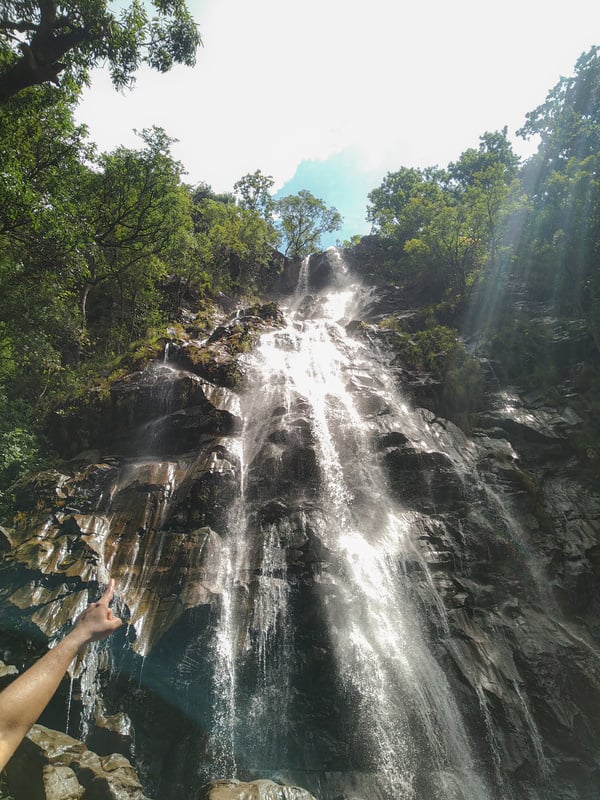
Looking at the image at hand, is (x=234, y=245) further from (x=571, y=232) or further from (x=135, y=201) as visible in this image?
(x=571, y=232)

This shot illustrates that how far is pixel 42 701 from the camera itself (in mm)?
1711

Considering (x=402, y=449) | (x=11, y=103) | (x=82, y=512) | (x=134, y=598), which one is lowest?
(x=134, y=598)

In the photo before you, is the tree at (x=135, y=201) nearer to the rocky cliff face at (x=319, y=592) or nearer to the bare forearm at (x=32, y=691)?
the rocky cliff face at (x=319, y=592)

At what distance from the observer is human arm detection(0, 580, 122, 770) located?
1546 millimetres

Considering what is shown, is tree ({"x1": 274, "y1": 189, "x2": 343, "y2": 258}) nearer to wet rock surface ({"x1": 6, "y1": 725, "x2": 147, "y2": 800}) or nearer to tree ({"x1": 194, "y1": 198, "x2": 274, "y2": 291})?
tree ({"x1": 194, "y1": 198, "x2": 274, "y2": 291})

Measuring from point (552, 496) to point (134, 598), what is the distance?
35.3 feet

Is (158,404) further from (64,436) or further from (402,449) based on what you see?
(402,449)

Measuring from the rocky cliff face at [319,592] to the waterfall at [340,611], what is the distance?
0.04 metres

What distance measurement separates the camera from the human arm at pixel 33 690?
1546mm

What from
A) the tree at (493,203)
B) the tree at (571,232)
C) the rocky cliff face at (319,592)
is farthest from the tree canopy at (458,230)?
the rocky cliff face at (319,592)

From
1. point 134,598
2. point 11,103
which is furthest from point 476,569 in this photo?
point 11,103

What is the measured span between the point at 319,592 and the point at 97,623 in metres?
7.11

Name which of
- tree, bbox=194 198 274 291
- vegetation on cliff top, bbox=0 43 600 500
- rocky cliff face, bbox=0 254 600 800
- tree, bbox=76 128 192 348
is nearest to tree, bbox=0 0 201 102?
vegetation on cliff top, bbox=0 43 600 500

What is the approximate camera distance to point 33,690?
1.67 meters
